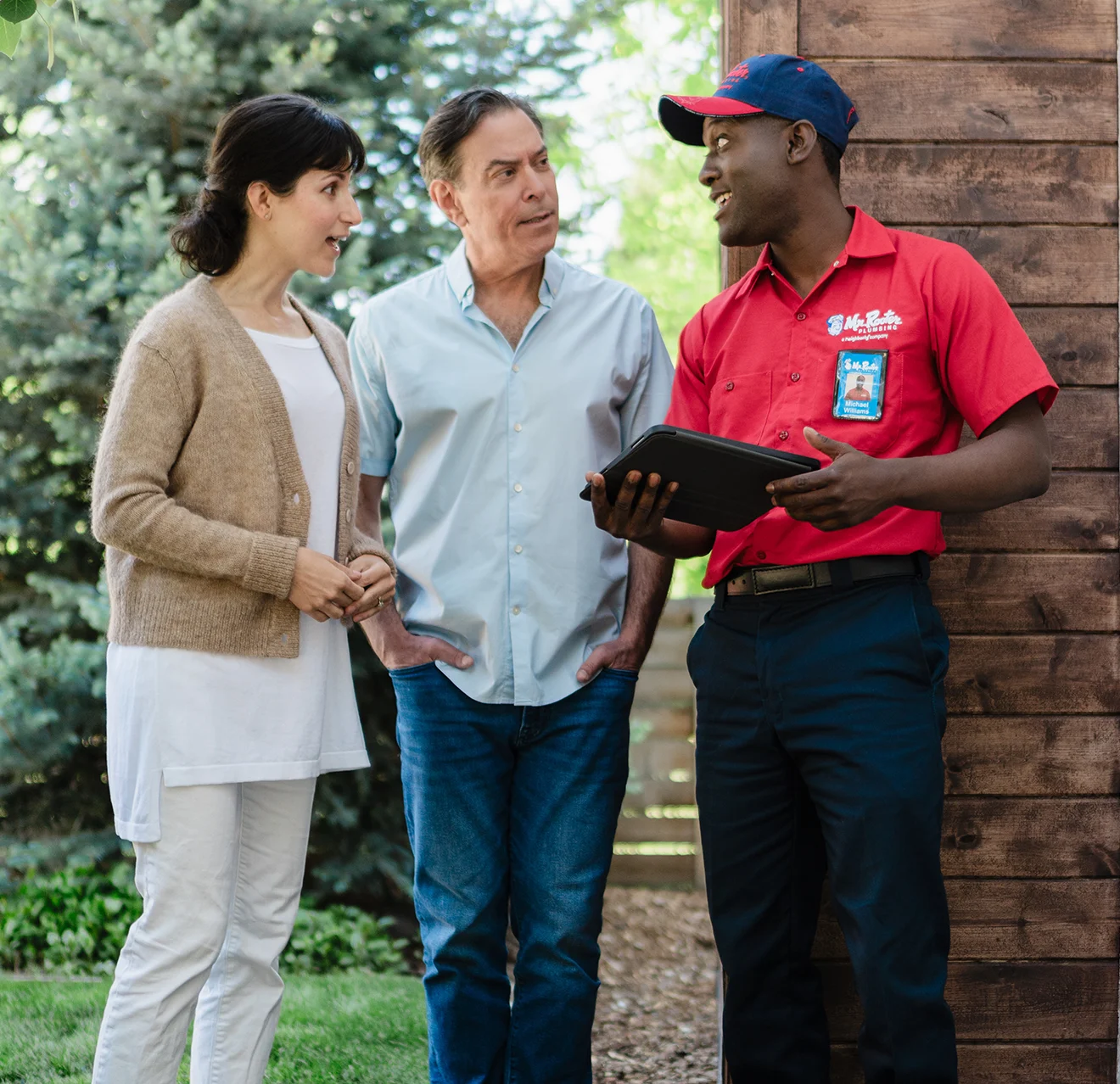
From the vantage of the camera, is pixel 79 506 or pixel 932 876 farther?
pixel 79 506

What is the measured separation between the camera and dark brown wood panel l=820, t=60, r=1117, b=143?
8.12ft

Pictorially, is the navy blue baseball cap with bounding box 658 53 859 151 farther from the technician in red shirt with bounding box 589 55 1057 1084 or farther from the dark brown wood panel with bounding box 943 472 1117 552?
the dark brown wood panel with bounding box 943 472 1117 552

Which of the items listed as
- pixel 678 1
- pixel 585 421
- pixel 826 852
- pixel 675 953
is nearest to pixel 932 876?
pixel 826 852

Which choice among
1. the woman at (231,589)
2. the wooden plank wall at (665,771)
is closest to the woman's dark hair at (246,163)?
the woman at (231,589)

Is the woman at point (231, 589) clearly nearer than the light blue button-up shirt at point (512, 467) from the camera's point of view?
Yes

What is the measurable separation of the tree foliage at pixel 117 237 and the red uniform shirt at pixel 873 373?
2238 mm

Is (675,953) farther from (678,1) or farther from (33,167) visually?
(678,1)

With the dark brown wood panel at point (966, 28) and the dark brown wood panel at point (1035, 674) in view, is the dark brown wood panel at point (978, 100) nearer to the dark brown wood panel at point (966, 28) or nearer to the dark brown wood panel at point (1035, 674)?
the dark brown wood panel at point (966, 28)

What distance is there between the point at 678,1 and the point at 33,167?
6.75m

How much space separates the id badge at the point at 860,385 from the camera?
1.95 m

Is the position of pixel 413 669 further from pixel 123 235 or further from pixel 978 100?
pixel 123 235

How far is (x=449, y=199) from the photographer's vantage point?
2428 mm

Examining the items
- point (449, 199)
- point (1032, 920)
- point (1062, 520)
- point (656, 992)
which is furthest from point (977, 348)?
point (656, 992)

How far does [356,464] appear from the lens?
86.7 inches
